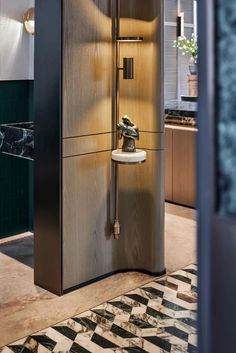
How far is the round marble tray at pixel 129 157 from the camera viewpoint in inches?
129

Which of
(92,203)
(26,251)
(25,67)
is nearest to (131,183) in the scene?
(92,203)

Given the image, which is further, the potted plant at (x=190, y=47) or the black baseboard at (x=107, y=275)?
the potted plant at (x=190, y=47)

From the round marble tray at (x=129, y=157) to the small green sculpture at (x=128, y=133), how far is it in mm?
60

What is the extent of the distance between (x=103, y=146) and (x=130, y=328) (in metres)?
1.32

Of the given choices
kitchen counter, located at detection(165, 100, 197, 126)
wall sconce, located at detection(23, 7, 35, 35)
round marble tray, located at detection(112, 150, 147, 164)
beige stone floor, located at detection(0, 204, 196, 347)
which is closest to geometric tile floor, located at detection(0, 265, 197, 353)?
beige stone floor, located at detection(0, 204, 196, 347)

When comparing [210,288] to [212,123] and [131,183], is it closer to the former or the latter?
[212,123]

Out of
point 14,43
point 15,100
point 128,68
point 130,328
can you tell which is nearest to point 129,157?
point 128,68

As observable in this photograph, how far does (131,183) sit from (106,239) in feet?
1.56

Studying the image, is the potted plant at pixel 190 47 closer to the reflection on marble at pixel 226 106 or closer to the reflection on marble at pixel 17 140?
the reflection on marble at pixel 17 140

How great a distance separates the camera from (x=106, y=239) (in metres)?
3.58

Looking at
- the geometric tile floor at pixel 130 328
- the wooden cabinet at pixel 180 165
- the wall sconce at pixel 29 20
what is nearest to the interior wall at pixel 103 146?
the geometric tile floor at pixel 130 328

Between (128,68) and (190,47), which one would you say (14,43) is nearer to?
(128,68)

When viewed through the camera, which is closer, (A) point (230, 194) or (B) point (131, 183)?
(A) point (230, 194)

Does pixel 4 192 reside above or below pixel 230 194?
below
